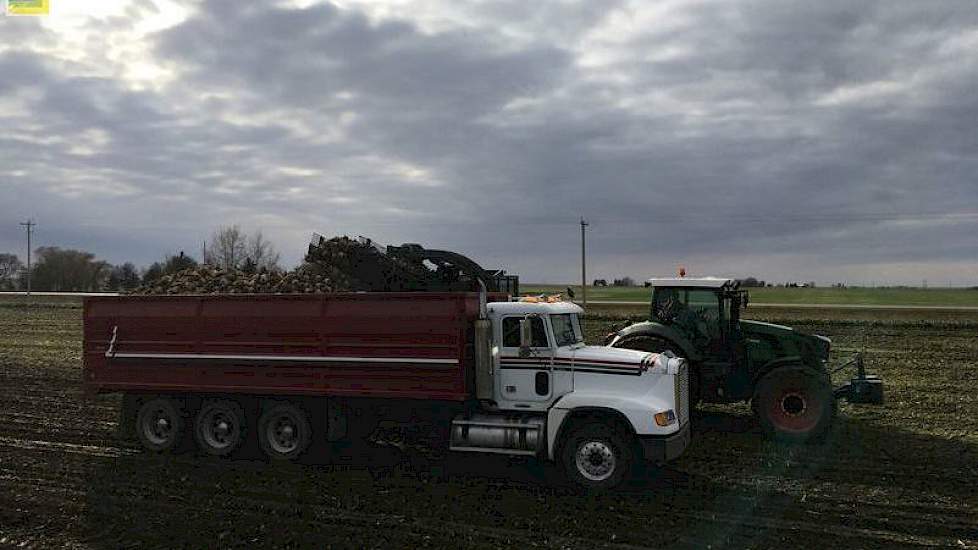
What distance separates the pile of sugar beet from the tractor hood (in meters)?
5.91

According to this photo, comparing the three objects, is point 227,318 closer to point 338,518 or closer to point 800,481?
point 338,518

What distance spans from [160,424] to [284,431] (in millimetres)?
2176

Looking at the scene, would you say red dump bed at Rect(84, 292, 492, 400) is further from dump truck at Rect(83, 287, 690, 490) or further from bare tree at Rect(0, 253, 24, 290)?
bare tree at Rect(0, 253, 24, 290)

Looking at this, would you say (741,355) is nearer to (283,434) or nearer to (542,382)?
(542,382)

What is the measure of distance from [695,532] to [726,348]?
576cm

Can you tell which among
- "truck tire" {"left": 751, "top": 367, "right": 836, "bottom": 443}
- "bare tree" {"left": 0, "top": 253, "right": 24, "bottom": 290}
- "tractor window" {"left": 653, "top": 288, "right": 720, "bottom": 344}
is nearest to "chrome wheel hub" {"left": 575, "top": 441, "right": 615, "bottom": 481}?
"truck tire" {"left": 751, "top": 367, "right": 836, "bottom": 443}

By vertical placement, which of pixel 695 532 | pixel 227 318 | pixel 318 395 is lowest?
pixel 695 532

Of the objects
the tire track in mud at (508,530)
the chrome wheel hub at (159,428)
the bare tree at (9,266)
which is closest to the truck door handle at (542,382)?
the tire track in mud at (508,530)

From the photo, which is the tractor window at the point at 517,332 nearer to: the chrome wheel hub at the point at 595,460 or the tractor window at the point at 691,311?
the chrome wheel hub at the point at 595,460

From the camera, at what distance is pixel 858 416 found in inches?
577

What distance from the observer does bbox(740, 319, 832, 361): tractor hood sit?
13367mm

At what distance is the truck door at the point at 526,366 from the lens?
10.1 m

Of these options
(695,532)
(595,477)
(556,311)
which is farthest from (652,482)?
(556,311)

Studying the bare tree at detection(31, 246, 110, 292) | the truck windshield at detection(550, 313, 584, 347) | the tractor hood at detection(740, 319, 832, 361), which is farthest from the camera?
the bare tree at detection(31, 246, 110, 292)
